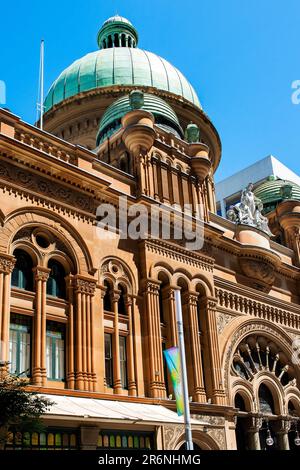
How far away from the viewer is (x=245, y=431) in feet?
106

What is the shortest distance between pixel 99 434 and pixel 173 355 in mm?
4704

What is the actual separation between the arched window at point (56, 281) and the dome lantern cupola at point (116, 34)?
35970mm

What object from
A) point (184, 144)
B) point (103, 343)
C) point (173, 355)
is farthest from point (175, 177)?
point (173, 355)

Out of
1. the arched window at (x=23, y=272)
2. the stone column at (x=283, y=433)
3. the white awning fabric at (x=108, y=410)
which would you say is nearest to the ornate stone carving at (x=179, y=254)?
the arched window at (x=23, y=272)

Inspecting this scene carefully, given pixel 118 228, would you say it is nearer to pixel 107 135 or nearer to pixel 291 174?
pixel 107 135

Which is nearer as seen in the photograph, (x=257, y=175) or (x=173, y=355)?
(x=173, y=355)

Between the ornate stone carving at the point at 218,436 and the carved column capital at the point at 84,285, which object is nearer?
the carved column capital at the point at 84,285

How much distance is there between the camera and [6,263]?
2303 cm

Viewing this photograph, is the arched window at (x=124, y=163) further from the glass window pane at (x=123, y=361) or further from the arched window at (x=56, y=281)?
the glass window pane at (x=123, y=361)

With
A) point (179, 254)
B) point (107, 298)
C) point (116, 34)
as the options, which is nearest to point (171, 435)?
point (107, 298)

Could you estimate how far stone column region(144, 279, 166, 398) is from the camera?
26562 millimetres

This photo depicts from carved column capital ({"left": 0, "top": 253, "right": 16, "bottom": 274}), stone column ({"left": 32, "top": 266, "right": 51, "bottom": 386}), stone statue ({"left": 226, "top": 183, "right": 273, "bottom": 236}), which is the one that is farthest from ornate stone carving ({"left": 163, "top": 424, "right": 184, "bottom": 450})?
stone statue ({"left": 226, "top": 183, "right": 273, "bottom": 236})

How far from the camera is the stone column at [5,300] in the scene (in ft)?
71.1

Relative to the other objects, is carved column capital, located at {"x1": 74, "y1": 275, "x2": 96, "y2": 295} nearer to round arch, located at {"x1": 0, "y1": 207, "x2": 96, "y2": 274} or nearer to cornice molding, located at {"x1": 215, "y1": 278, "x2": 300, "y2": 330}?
round arch, located at {"x1": 0, "y1": 207, "x2": 96, "y2": 274}
